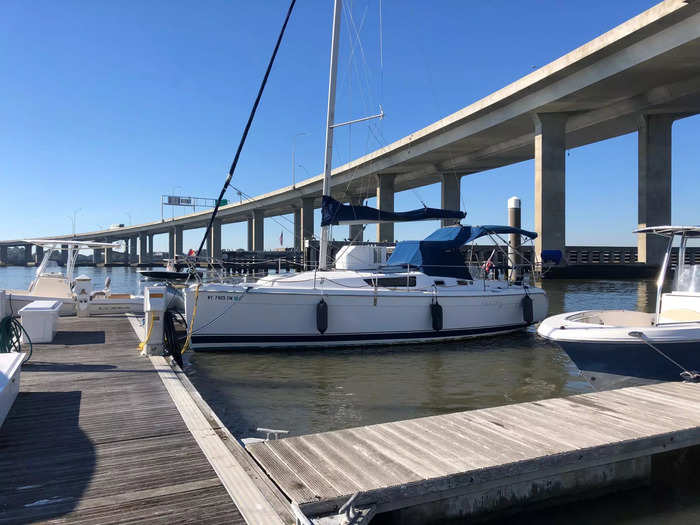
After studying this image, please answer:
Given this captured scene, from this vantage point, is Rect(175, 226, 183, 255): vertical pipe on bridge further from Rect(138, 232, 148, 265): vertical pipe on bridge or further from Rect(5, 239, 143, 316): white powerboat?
Rect(5, 239, 143, 316): white powerboat

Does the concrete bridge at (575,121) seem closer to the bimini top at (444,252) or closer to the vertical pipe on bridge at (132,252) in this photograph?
the bimini top at (444,252)

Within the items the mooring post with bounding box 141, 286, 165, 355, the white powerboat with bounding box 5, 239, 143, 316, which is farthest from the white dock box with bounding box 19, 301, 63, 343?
the white powerboat with bounding box 5, 239, 143, 316

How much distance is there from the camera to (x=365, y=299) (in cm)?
1389

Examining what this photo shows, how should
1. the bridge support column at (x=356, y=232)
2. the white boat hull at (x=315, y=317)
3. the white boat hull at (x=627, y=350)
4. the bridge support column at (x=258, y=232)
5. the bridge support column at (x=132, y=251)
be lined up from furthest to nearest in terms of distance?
the bridge support column at (x=132, y=251) < the bridge support column at (x=258, y=232) < the bridge support column at (x=356, y=232) < the white boat hull at (x=315, y=317) < the white boat hull at (x=627, y=350)

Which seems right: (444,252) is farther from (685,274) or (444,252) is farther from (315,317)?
(685,274)

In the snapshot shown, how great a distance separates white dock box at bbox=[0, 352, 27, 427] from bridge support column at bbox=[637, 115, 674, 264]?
39.5 m

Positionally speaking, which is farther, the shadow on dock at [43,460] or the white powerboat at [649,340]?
the white powerboat at [649,340]

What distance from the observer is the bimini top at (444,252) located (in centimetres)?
1571

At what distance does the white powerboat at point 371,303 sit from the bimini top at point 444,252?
0.10 feet

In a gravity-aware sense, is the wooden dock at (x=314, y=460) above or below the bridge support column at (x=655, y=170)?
below

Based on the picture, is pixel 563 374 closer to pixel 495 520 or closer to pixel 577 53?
pixel 495 520

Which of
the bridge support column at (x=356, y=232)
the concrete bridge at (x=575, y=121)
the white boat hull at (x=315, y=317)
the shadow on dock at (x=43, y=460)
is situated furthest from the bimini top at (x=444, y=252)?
the concrete bridge at (x=575, y=121)

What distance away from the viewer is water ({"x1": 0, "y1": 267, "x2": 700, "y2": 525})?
552cm

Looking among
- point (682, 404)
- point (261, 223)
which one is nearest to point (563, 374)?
point (682, 404)
